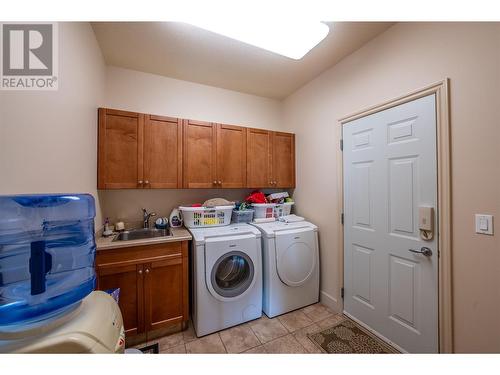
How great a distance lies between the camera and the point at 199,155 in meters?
2.20

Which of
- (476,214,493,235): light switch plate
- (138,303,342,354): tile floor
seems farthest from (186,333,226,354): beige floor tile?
(476,214,493,235): light switch plate

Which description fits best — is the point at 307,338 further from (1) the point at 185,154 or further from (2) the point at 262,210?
(1) the point at 185,154

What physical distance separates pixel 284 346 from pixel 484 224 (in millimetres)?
1676

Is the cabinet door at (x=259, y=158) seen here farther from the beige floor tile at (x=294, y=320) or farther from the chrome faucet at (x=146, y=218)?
the beige floor tile at (x=294, y=320)

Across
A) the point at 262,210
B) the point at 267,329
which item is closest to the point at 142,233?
the point at 262,210

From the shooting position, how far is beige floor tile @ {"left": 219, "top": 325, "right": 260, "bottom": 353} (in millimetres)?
1615

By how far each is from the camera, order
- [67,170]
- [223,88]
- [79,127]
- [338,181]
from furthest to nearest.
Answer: [223,88] → [338,181] → [79,127] → [67,170]

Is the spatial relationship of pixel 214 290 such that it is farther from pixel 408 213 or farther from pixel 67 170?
pixel 408 213

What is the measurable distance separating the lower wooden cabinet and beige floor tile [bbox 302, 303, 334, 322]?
129cm

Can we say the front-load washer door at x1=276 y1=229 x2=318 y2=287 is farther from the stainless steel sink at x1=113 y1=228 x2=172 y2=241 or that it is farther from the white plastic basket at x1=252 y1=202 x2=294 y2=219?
the stainless steel sink at x1=113 y1=228 x2=172 y2=241

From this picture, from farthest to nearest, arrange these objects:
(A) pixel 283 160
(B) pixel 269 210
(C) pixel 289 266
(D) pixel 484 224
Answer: (A) pixel 283 160, (B) pixel 269 210, (C) pixel 289 266, (D) pixel 484 224

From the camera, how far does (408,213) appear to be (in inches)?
59.8
